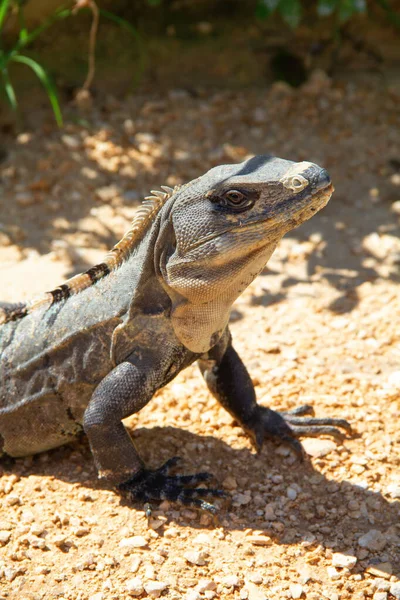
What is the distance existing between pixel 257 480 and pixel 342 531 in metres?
0.66

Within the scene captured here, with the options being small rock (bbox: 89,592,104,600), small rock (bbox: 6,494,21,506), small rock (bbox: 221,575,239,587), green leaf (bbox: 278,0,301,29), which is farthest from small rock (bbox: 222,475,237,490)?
green leaf (bbox: 278,0,301,29)

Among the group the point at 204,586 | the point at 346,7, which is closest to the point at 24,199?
the point at 346,7

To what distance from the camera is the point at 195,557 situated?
4098 millimetres

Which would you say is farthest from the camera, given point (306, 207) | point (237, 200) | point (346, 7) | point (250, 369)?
point (346, 7)

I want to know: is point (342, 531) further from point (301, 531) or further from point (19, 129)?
point (19, 129)

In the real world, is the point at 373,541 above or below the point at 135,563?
below

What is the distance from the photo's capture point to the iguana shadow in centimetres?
436

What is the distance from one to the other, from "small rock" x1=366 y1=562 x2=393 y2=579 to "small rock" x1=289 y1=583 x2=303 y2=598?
38 centimetres

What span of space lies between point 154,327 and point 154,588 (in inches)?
55.7

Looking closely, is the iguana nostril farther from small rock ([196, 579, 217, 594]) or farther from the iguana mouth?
small rock ([196, 579, 217, 594])

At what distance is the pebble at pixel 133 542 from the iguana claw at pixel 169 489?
308 mm

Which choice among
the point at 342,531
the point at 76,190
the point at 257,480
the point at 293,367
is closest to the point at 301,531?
the point at 342,531

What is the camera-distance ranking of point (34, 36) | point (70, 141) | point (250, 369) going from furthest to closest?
point (70, 141) → point (34, 36) → point (250, 369)

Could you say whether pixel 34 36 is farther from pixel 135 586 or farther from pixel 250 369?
pixel 135 586
